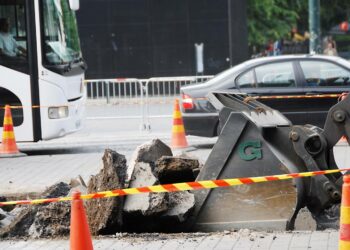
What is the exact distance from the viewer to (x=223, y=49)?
28.8 meters

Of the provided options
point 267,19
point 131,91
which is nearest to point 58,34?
point 131,91

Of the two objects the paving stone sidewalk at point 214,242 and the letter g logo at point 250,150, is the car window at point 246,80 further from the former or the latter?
the paving stone sidewalk at point 214,242

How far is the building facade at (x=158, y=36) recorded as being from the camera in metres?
28.5

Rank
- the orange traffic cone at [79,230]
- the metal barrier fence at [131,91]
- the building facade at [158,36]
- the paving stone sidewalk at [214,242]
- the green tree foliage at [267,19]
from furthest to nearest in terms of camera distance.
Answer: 1. the green tree foliage at [267,19]
2. the building facade at [158,36]
3. the metal barrier fence at [131,91]
4. the paving stone sidewalk at [214,242]
5. the orange traffic cone at [79,230]

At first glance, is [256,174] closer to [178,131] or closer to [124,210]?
[124,210]

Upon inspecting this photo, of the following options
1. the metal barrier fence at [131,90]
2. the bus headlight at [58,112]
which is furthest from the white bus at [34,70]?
the metal barrier fence at [131,90]

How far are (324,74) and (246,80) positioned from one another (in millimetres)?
1344

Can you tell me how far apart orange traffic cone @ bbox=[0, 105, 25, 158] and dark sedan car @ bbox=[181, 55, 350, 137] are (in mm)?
2963

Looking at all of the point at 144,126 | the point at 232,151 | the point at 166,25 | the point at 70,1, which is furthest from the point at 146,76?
the point at 232,151

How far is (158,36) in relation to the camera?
2858 centimetres

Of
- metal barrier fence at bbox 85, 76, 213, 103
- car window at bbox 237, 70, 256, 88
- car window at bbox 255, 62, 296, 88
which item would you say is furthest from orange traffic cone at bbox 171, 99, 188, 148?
metal barrier fence at bbox 85, 76, 213, 103

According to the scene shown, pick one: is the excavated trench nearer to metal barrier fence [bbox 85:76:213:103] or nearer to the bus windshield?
the bus windshield

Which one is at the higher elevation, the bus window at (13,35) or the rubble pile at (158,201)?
the bus window at (13,35)

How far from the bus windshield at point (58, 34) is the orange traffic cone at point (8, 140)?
51.7 inches
